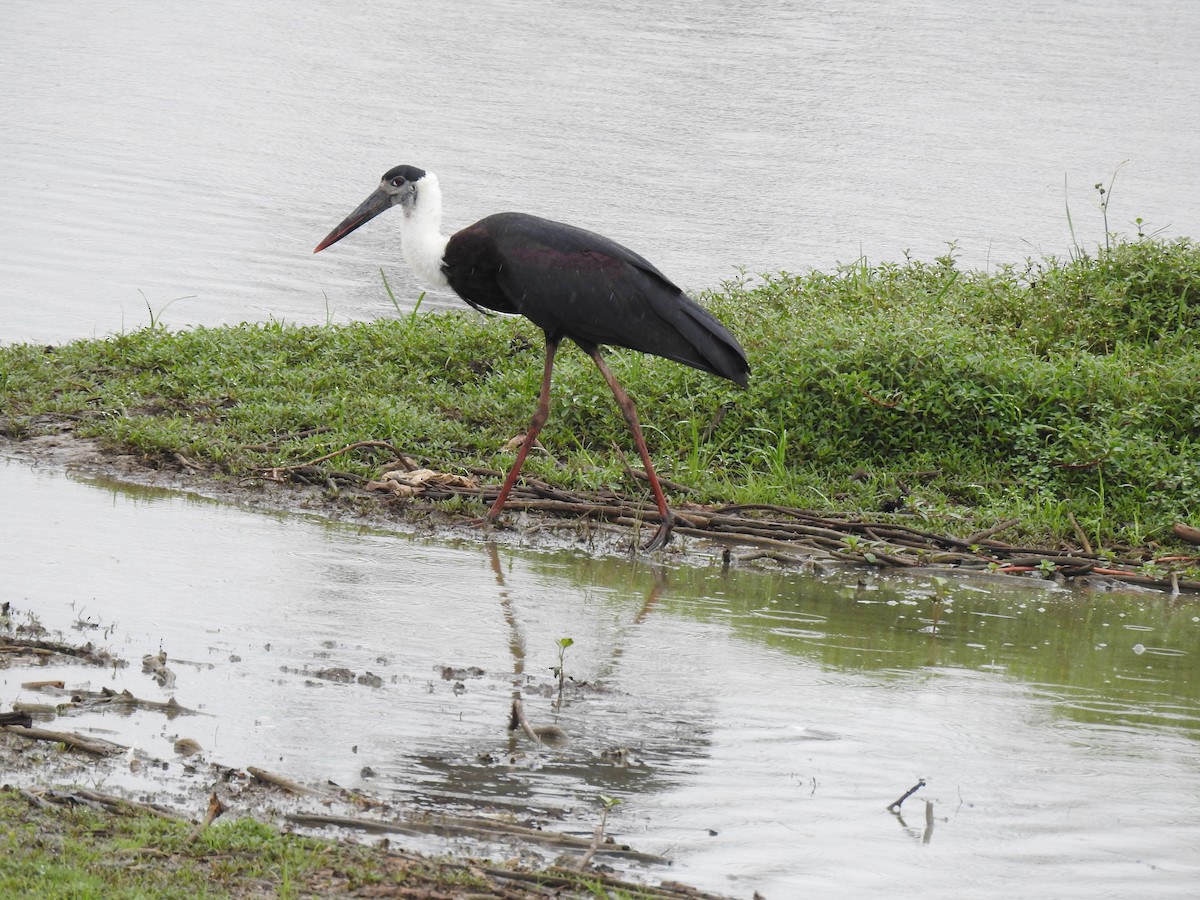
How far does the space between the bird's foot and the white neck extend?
5.35 ft

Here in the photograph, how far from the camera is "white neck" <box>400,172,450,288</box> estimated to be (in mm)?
7113

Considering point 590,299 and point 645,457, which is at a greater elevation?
point 590,299

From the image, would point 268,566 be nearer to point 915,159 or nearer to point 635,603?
point 635,603

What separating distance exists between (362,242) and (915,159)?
616 centimetres

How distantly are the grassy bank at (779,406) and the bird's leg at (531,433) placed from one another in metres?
0.29

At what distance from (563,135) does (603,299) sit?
31.5ft

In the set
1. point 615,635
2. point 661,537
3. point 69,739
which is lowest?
point 69,739

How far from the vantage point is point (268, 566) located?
5.54 m

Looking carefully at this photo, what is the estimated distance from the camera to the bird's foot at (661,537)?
249 inches

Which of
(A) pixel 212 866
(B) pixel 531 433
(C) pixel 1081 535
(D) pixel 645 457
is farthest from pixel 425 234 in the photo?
(A) pixel 212 866

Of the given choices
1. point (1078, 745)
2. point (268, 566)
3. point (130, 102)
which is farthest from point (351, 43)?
point (1078, 745)

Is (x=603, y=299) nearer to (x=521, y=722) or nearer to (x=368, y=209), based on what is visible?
(x=368, y=209)

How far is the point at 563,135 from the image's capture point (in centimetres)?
1591

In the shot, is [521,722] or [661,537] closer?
[521,722]
